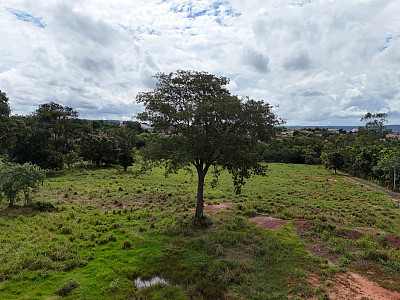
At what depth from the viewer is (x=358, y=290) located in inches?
337

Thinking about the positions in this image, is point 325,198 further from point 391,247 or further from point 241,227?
point 241,227

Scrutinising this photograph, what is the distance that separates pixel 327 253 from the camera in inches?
459

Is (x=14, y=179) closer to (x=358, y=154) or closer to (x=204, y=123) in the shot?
(x=204, y=123)

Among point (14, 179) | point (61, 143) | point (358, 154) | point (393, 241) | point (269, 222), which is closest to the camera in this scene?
point (393, 241)

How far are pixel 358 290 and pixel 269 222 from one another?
8321 millimetres

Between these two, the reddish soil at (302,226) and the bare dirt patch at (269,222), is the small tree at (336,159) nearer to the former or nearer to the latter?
the bare dirt patch at (269,222)

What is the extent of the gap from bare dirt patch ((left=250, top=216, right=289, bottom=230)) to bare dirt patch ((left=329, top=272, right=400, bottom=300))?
249 inches

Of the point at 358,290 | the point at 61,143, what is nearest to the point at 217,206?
the point at 358,290

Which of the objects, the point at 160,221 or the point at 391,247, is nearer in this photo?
the point at 391,247

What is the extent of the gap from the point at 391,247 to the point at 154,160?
15.1 meters

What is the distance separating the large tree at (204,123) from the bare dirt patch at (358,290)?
7008 mm

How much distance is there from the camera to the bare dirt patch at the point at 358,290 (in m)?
8.16

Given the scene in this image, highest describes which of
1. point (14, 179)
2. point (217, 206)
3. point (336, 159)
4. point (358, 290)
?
point (336, 159)

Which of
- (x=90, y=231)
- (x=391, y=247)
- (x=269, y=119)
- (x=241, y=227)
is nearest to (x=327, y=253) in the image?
(x=391, y=247)
